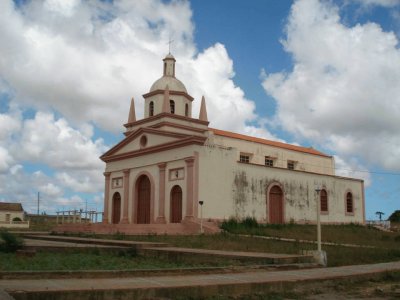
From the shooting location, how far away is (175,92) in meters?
35.7

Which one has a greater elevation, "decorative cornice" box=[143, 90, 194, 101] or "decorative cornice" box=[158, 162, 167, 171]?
"decorative cornice" box=[143, 90, 194, 101]

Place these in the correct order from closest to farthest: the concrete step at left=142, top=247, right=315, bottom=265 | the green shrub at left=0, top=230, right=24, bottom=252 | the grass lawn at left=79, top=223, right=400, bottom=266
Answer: the concrete step at left=142, top=247, right=315, bottom=265, the green shrub at left=0, top=230, right=24, bottom=252, the grass lawn at left=79, top=223, right=400, bottom=266

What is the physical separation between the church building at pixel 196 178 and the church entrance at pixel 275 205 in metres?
0.07

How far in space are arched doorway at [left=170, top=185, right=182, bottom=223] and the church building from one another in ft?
0.20

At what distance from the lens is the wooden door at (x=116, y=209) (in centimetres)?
3638

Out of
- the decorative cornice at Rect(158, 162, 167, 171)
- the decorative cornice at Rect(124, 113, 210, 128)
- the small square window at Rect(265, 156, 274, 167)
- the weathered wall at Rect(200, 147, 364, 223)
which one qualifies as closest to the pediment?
the decorative cornice at Rect(158, 162, 167, 171)

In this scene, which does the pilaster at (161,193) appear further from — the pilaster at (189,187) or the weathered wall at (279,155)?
the weathered wall at (279,155)

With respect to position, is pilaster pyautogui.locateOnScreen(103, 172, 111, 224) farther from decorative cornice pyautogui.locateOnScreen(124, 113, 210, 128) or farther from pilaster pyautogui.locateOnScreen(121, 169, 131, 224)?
decorative cornice pyautogui.locateOnScreen(124, 113, 210, 128)

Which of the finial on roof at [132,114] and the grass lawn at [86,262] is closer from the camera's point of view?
the grass lawn at [86,262]

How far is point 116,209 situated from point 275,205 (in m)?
12.0

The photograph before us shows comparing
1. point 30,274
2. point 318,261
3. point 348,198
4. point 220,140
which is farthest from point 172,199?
point 30,274

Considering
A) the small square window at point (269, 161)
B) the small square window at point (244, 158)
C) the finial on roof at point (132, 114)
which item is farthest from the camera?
the small square window at point (269, 161)

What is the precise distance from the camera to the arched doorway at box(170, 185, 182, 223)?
1187 inches

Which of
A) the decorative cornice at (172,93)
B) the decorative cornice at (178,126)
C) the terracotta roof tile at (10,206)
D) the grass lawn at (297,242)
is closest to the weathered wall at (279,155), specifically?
the decorative cornice at (178,126)
